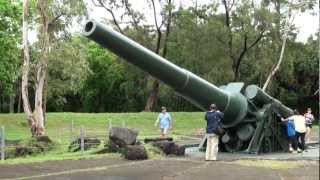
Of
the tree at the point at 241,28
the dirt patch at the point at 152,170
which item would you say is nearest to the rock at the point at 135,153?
the dirt patch at the point at 152,170

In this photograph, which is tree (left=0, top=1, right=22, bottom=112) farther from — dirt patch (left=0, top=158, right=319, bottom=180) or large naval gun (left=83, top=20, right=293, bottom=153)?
dirt patch (left=0, top=158, right=319, bottom=180)

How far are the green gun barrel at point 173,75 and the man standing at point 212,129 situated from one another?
1.63 ft

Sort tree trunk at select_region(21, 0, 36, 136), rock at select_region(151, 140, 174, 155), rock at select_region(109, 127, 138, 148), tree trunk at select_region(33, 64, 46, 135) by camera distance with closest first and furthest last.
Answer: rock at select_region(109, 127, 138, 148) < rock at select_region(151, 140, 174, 155) < tree trunk at select_region(21, 0, 36, 136) < tree trunk at select_region(33, 64, 46, 135)

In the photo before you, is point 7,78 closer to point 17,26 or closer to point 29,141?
point 17,26

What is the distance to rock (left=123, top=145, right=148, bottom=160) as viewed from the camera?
1595 cm

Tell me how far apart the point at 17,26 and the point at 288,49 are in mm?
20337

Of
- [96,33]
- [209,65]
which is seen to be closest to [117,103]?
[209,65]

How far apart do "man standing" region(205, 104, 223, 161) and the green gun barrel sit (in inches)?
19.6

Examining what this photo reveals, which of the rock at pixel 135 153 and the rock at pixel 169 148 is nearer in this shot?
the rock at pixel 135 153

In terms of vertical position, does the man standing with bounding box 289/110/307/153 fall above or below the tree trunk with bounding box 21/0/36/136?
below

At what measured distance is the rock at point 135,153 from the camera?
1595cm

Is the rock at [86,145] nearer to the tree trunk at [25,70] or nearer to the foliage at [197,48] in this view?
the tree trunk at [25,70]

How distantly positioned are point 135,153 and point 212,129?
6.76 feet

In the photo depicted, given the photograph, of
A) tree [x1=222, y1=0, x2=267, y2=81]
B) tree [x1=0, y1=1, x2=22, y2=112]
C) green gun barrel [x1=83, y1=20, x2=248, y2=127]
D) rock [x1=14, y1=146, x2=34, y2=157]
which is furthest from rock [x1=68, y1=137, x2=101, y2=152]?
tree [x1=222, y1=0, x2=267, y2=81]
